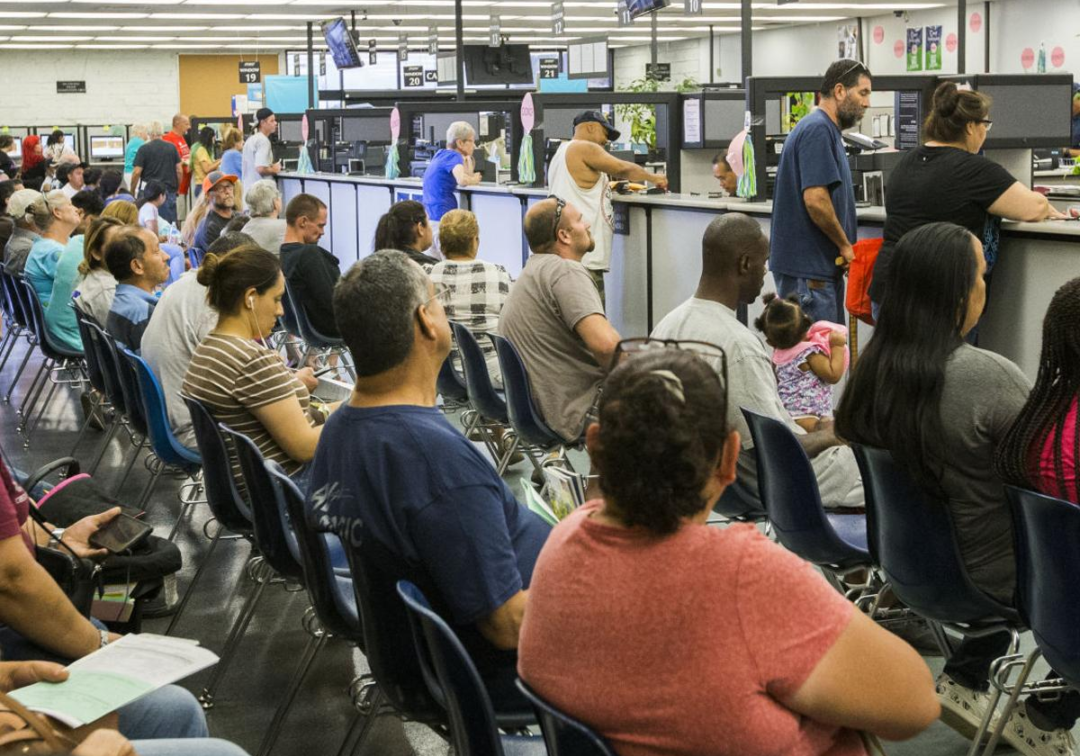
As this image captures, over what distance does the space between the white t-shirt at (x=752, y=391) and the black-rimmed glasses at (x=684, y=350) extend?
1.55m

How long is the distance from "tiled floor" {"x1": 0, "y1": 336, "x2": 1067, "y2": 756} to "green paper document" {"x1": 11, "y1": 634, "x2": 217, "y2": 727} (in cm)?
108

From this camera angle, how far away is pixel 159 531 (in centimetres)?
478

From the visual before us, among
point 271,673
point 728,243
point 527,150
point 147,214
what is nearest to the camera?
point 728,243

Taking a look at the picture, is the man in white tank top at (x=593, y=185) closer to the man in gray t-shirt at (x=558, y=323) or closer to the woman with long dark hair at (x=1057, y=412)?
the man in gray t-shirt at (x=558, y=323)

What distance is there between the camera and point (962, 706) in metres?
2.81

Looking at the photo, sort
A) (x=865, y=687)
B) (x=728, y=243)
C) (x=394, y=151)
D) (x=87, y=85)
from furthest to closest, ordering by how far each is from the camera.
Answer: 1. (x=87, y=85)
2. (x=394, y=151)
3. (x=728, y=243)
4. (x=865, y=687)

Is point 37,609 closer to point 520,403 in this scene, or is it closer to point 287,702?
point 287,702

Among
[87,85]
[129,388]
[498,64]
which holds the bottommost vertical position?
[129,388]

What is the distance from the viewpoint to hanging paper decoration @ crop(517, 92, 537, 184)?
8.16m

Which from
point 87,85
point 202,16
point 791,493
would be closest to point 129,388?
point 791,493

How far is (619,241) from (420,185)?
2.71 m

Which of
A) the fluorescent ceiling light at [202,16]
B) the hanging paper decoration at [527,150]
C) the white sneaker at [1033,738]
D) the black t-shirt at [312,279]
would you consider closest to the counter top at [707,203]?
the hanging paper decoration at [527,150]

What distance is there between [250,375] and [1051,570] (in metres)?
1.90

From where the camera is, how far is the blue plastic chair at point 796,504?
9.22 ft
